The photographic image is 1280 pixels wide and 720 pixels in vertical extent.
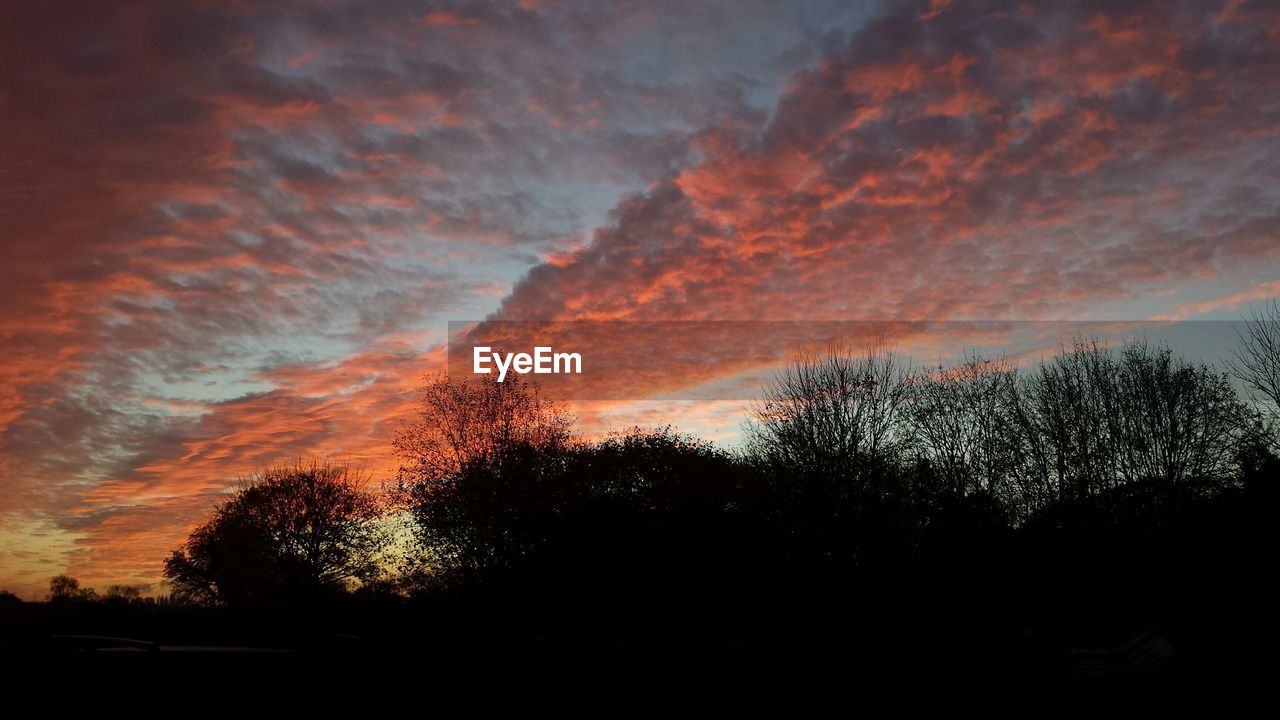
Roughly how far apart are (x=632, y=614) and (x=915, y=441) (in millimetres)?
24125

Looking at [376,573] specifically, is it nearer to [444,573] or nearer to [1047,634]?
[444,573]

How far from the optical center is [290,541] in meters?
51.8

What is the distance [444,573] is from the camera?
4162cm

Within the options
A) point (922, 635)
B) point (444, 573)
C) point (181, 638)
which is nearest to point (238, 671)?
point (922, 635)

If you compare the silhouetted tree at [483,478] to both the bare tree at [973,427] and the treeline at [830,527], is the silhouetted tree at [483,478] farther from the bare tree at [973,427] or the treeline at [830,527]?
the bare tree at [973,427]

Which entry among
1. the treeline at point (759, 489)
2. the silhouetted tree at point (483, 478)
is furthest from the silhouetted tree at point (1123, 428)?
the silhouetted tree at point (483, 478)

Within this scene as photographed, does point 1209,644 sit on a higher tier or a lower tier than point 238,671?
lower

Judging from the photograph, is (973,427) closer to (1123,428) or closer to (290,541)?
(1123,428)

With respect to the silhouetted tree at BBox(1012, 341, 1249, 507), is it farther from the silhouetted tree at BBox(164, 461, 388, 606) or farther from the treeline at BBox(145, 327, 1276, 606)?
the silhouetted tree at BBox(164, 461, 388, 606)

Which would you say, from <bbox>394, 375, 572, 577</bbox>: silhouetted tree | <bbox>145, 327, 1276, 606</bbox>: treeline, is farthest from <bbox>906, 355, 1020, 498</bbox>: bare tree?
<bbox>394, 375, 572, 577</bbox>: silhouetted tree

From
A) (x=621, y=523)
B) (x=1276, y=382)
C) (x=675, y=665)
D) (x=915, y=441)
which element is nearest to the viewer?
(x=675, y=665)

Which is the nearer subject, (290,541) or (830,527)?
(830,527)

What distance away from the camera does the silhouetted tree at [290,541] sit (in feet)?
165

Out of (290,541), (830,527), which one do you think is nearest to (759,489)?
(830,527)
